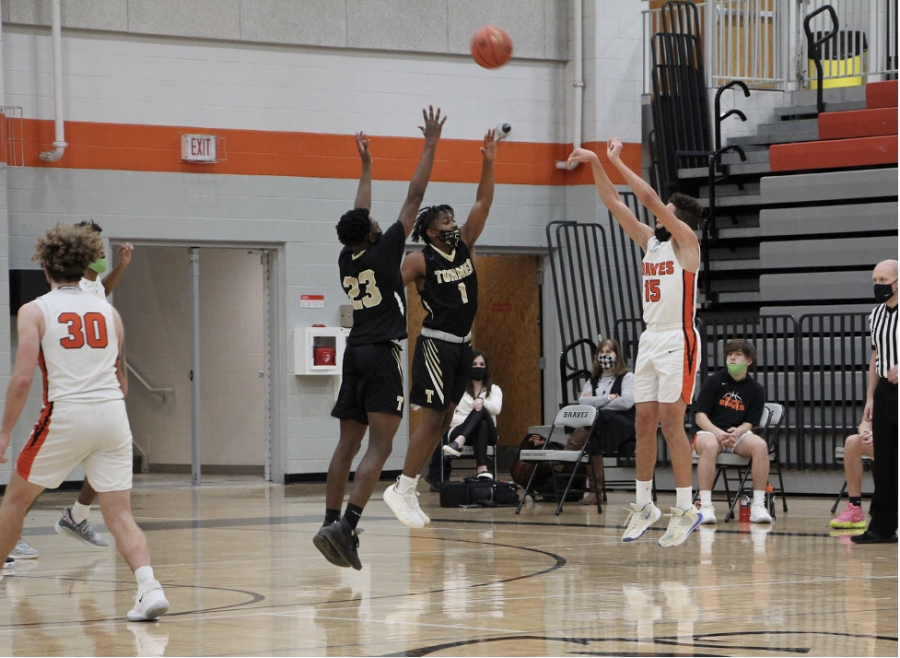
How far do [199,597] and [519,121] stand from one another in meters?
11.3

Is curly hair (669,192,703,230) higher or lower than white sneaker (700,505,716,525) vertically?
higher

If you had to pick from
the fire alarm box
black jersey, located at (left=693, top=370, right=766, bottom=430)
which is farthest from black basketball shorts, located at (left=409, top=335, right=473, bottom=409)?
the fire alarm box

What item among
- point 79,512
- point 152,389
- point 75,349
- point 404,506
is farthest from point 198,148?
point 75,349

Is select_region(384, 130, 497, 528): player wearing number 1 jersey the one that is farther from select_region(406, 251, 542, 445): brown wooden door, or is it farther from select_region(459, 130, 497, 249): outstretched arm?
select_region(406, 251, 542, 445): brown wooden door

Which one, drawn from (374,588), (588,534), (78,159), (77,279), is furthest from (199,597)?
(78,159)

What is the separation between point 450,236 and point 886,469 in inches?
197

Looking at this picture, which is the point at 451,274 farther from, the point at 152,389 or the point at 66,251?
the point at 152,389

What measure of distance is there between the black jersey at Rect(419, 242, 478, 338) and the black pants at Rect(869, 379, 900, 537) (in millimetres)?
4883

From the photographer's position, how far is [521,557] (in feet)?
27.2

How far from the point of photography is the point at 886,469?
3535 millimetres

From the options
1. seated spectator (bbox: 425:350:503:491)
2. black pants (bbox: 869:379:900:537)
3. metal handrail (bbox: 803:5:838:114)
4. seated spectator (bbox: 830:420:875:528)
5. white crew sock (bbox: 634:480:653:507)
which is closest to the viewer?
black pants (bbox: 869:379:900:537)

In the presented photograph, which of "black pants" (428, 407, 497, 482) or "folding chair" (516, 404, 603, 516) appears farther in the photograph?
"black pants" (428, 407, 497, 482)

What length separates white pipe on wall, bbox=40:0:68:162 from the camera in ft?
47.9

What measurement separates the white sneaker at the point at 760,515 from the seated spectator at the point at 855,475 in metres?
0.48
